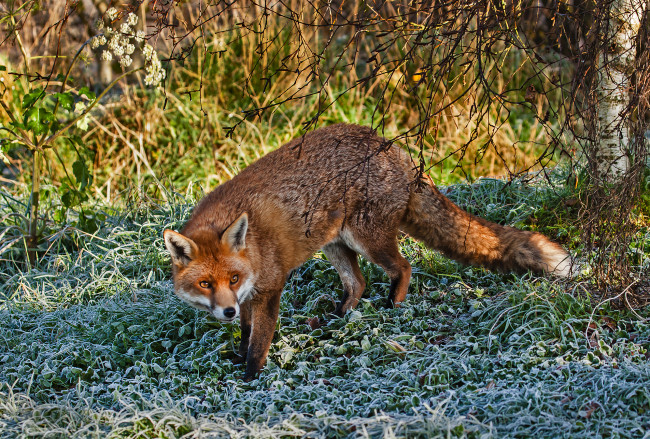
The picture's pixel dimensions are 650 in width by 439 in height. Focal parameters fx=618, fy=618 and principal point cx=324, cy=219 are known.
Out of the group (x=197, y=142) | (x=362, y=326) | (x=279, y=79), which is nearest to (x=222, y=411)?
(x=362, y=326)

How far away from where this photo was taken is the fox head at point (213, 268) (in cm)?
371

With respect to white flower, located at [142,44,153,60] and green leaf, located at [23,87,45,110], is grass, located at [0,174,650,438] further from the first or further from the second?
white flower, located at [142,44,153,60]

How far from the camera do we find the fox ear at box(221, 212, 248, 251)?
12.4ft

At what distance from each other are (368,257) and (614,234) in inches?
64.7

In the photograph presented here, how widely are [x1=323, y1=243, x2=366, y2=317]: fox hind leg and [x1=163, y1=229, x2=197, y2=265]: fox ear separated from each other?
1282 mm

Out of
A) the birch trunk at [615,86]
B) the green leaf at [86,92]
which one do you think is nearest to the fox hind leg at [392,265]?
the birch trunk at [615,86]

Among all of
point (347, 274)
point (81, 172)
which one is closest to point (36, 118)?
point (81, 172)

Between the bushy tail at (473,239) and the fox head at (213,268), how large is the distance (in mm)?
1358

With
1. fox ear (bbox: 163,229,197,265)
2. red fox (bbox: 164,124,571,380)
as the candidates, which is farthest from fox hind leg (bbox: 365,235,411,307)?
Answer: fox ear (bbox: 163,229,197,265)

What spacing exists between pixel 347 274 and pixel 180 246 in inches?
59.0

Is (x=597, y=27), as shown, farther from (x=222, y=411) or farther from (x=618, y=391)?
(x=222, y=411)

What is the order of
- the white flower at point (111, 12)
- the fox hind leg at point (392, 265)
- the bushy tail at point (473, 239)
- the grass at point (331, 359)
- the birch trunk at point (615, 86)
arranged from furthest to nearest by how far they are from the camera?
the fox hind leg at point (392, 265) < the bushy tail at point (473, 239) < the birch trunk at point (615, 86) < the white flower at point (111, 12) < the grass at point (331, 359)

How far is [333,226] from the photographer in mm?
4445

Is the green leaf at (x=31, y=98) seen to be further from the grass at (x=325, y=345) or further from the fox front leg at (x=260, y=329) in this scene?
the fox front leg at (x=260, y=329)
